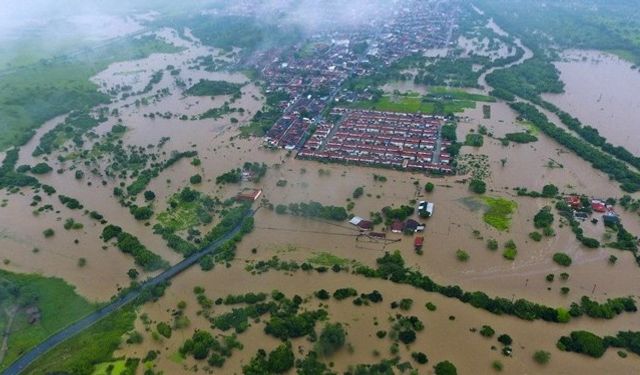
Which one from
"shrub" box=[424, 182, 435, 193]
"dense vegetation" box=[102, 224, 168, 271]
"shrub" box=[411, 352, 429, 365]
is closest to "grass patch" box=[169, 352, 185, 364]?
"dense vegetation" box=[102, 224, 168, 271]

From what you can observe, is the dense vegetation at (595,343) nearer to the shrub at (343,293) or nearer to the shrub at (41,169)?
the shrub at (343,293)

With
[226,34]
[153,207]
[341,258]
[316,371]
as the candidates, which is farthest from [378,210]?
[226,34]

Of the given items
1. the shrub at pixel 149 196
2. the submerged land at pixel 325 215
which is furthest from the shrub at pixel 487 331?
the shrub at pixel 149 196

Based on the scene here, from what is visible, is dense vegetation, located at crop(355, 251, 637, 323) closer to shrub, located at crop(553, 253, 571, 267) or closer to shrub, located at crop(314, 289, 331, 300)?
shrub, located at crop(553, 253, 571, 267)

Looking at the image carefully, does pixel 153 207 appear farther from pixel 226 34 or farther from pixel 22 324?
pixel 226 34

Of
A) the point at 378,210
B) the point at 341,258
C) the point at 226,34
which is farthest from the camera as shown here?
the point at 226,34

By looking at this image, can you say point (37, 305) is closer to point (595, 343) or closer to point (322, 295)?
point (322, 295)
